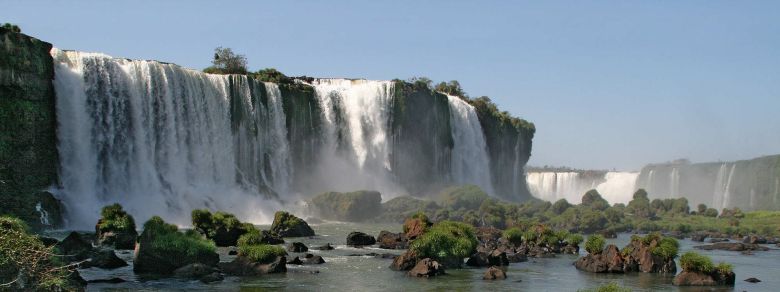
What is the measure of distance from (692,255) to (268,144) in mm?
43994

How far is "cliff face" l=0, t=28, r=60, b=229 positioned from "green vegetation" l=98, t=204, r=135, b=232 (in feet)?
22.0

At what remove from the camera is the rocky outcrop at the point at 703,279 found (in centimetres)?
2742

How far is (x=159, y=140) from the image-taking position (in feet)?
177

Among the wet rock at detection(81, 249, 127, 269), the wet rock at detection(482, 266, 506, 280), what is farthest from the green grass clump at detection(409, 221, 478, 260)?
the wet rock at detection(81, 249, 127, 269)

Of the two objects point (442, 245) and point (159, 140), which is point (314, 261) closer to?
point (442, 245)

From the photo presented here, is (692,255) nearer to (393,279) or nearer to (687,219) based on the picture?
(393,279)

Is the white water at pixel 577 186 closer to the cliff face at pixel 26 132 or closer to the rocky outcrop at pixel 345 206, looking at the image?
the rocky outcrop at pixel 345 206

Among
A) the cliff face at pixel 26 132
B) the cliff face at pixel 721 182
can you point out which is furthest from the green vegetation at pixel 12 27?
the cliff face at pixel 721 182

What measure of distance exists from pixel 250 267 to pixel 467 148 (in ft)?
208

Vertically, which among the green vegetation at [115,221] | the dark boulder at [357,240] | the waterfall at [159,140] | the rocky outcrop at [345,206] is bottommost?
the dark boulder at [357,240]

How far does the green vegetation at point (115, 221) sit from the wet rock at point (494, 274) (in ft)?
51.5

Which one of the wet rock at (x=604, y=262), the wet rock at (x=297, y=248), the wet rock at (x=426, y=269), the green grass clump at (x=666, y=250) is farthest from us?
the wet rock at (x=297, y=248)

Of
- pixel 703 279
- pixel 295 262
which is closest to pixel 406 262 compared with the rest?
pixel 295 262

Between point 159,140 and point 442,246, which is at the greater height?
point 159,140
